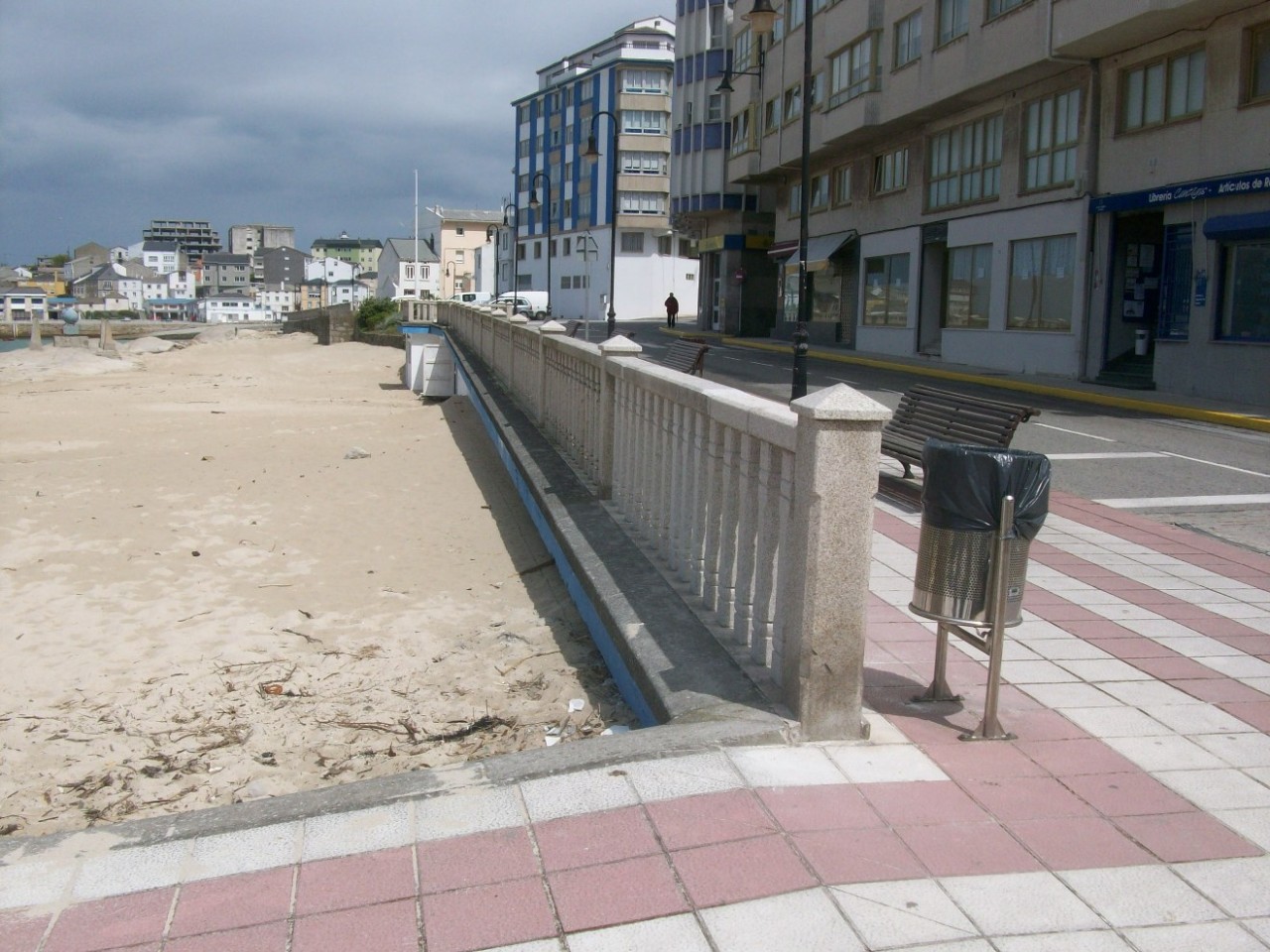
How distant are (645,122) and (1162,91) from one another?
5898cm

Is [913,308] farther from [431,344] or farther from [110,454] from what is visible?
[110,454]

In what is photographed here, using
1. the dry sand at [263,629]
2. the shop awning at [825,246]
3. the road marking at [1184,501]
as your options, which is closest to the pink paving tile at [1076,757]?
the dry sand at [263,629]

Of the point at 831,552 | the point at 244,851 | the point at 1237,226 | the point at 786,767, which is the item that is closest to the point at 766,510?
the point at 831,552

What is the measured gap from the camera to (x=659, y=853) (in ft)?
10.1

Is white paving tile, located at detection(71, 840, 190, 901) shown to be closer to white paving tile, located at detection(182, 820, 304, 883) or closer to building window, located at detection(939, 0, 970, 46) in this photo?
white paving tile, located at detection(182, 820, 304, 883)

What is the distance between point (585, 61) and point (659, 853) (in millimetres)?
93858

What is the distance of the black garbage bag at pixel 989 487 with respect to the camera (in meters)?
3.85

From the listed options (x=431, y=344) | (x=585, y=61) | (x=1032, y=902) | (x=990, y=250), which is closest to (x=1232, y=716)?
(x=1032, y=902)

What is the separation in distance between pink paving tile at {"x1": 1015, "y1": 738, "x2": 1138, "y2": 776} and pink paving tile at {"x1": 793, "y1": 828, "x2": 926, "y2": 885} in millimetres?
856

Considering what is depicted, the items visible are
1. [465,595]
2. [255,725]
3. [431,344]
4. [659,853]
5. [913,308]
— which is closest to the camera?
[659,853]

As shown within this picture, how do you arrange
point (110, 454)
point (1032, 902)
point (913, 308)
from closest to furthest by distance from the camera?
point (1032, 902), point (110, 454), point (913, 308)

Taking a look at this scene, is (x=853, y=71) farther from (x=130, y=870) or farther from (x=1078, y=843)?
(x=130, y=870)

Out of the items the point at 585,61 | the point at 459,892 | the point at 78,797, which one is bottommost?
the point at 78,797

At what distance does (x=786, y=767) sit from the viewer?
3633 mm
